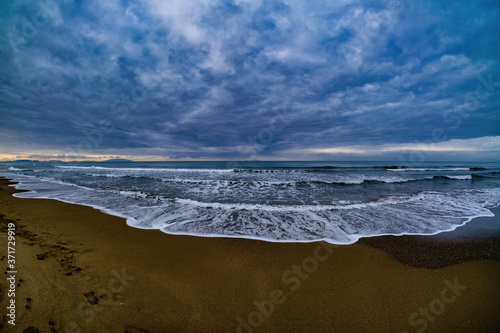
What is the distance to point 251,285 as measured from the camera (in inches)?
131

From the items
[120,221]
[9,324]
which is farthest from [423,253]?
[120,221]

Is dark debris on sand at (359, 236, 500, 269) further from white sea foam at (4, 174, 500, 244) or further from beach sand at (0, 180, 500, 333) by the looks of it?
white sea foam at (4, 174, 500, 244)

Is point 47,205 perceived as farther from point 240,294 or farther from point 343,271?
point 343,271

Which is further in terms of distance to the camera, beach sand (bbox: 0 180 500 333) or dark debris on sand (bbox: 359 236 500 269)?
dark debris on sand (bbox: 359 236 500 269)

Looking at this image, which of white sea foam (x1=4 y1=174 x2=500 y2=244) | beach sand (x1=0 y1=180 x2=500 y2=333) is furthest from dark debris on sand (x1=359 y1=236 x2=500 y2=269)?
white sea foam (x1=4 y1=174 x2=500 y2=244)

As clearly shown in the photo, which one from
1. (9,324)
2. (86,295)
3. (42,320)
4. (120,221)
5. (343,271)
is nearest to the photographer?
(9,324)

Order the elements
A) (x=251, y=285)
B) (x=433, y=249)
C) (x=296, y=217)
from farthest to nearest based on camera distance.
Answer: (x=296, y=217), (x=433, y=249), (x=251, y=285)

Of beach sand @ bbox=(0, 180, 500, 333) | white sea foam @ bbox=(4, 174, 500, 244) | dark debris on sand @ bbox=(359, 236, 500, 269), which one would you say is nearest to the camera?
beach sand @ bbox=(0, 180, 500, 333)

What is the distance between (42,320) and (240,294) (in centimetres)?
239

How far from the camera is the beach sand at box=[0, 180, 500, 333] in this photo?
8.30ft

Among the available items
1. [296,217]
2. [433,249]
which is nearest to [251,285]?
[296,217]

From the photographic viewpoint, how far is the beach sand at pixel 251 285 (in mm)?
2531

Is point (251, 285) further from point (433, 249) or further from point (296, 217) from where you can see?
point (433, 249)

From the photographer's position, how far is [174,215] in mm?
7535
